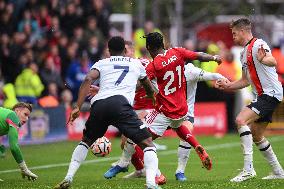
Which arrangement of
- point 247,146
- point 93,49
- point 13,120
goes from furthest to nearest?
1. point 93,49
2. point 247,146
3. point 13,120

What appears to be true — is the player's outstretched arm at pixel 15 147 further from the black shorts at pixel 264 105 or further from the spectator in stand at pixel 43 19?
the spectator in stand at pixel 43 19

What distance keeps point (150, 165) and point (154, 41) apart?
244cm

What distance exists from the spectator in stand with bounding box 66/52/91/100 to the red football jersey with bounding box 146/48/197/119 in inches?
494

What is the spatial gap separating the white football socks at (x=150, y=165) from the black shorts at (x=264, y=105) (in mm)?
2278

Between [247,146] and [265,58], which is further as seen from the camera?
[247,146]

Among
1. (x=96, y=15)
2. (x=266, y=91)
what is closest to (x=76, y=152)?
(x=266, y=91)

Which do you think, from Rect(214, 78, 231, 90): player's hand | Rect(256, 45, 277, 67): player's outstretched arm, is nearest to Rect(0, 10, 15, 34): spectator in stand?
Rect(214, 78, 231, 90): player's hand

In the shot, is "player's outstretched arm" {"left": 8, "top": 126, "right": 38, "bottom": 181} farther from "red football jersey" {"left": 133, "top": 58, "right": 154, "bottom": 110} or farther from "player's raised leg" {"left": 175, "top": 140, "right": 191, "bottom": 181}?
"red football jersey" {"left": 133, "top": 58, "right": 154, "bottom": 110}


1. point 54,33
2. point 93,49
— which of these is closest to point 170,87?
point 54,33

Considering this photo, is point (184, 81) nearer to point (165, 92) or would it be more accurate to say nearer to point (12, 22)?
point (165, 92)

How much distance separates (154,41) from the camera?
13969 millimetres

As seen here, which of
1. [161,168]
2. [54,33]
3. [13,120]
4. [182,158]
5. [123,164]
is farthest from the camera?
[54,33]

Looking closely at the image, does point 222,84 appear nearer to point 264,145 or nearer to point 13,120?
point 264,145

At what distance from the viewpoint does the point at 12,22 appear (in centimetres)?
2642
